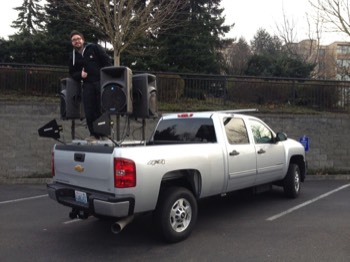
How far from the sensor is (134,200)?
15.5 ft

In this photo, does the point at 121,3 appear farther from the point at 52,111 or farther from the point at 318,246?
the point at 318,246

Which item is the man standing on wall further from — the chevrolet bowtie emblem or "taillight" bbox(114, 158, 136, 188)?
"taillight" bbox(114, 158, 136, 188)

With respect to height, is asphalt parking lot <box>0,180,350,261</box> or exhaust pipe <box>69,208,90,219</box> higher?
exhaust pipe <box>69,208,90,219</box>

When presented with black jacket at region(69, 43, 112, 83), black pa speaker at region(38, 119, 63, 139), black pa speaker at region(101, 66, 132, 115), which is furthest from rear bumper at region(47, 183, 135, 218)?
black jacket at region(69, 43, 112, 83)

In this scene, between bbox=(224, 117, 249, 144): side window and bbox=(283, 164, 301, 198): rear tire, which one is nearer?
bbox=(224, 117, 249, 144): side window

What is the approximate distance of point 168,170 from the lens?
5141 millimetres

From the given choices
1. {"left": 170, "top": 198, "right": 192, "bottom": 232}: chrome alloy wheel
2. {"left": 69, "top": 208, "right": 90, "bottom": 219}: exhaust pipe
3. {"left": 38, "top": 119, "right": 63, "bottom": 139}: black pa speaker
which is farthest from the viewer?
{"left": 38, "top": 119, "right": 63, "bottom": 139}: black pa speaker

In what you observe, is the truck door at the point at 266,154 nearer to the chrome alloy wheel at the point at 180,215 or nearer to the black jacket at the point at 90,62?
the chrome alloy wheel at the point at 180,215

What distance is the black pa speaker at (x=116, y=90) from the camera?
5.58 metres

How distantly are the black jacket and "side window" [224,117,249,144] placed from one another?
2317 mm

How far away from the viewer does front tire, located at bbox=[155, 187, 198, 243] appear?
5098 millimetres

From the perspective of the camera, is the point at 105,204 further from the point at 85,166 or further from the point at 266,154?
the point at 266,154

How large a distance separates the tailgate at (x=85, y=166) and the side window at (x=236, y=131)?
231 cm

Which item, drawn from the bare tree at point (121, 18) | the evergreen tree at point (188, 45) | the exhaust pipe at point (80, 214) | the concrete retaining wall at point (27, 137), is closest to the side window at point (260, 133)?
the exhaust pipe at point (80, 214)
